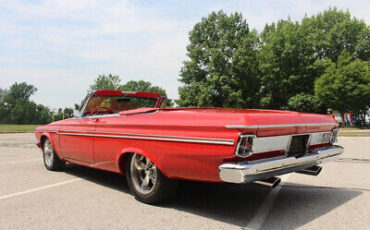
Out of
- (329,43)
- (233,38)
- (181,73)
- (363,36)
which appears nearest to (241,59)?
(233,38)

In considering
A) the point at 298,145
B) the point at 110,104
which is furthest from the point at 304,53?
the point at 298,145

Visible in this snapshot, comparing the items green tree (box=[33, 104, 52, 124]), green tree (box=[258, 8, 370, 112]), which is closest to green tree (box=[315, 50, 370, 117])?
green tree (box=[258, 8, 370, 112])

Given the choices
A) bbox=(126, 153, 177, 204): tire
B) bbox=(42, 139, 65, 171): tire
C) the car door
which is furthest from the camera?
bbox=(42, 139, 65, 171): tire

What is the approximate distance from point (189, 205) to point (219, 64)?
3730cm

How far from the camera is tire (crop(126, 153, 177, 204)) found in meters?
3.51

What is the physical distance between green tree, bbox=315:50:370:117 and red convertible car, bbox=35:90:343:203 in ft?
101

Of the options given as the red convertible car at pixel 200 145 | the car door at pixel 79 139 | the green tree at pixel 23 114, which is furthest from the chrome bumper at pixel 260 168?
the green tree at pixel 23 114

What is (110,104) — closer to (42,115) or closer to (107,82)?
(107,82)

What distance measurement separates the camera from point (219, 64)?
131 feet

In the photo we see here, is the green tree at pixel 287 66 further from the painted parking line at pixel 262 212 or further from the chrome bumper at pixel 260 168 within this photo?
the chrome bumper at pixel 260 168

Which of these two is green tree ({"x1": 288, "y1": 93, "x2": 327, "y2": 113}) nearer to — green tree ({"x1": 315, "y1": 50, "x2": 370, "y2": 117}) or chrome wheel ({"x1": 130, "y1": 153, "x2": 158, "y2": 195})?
green tree ({"x1": 315, "y1": 50, "x2": 370, "y2": 117})

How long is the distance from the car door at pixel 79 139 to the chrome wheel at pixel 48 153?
0.74m

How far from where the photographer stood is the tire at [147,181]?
3514 mm

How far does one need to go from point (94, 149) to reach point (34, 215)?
1234mm
